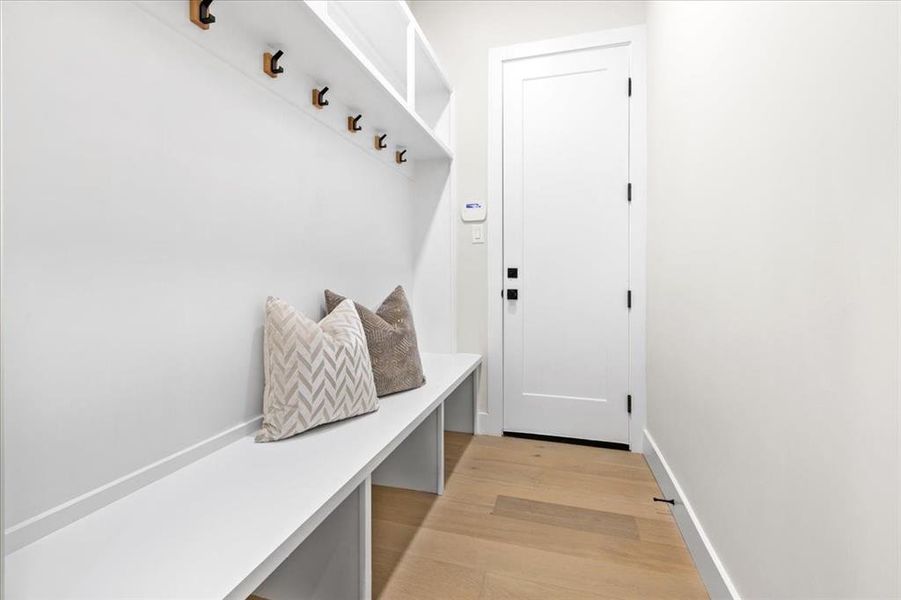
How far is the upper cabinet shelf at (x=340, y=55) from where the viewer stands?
115 cm

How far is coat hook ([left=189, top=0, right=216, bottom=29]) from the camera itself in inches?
42.2

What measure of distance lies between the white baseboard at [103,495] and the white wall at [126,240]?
0.7 inches

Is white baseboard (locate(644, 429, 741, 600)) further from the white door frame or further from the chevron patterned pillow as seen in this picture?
the chevron patterned pillow

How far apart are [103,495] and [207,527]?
27 cm

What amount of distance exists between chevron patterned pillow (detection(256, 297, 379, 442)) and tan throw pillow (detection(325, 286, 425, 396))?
31 centimetres

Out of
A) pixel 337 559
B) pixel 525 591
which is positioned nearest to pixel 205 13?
pixel 337 559

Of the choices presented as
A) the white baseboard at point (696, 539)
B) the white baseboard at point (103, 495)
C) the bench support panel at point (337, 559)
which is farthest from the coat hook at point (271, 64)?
the white baseboard at point (696, 539)

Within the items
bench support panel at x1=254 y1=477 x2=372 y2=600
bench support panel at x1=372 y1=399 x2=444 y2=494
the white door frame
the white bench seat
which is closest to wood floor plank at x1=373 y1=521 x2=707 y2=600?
bench support panel at x1=254 y1=477 x2=372 y2=600

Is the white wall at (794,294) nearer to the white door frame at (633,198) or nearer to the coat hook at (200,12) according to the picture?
the white door frame at (633,198)

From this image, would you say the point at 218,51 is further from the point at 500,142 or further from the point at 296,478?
the point at 500,142

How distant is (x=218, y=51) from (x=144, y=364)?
86cm

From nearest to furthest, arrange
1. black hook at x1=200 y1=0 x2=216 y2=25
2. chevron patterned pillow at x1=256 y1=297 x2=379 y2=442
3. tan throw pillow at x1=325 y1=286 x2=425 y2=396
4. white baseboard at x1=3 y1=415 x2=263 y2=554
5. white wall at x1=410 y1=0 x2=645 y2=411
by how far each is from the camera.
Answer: white baseboard at x1=3 y1=415 x2=263 y2=554 < black hook at x1=200 y1=0 x2=216 y2=25 < chevron patterned pillow at x1=256 y1=297 x2=379 y2=442 < tan throw pillow at x1=325 y1=286 x2=425 y2=396 < white wall at x1=410 y1=0 x2=645 y2=411

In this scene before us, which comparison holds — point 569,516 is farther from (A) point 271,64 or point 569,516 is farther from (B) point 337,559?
(A) point 271,64

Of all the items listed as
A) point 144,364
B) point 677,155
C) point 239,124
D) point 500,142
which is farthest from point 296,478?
point 500,142
